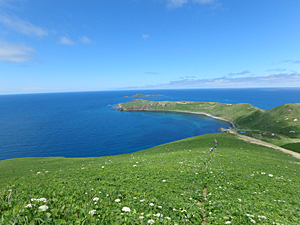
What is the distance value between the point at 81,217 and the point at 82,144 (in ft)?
272

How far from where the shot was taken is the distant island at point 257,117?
61.4 metres

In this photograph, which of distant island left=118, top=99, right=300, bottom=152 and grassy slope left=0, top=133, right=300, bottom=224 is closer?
grassy slope left=0, top=133, right=300, bottom=224

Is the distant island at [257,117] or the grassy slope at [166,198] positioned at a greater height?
the grassy slope at [166,198]

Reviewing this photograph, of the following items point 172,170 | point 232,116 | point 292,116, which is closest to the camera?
point 172,170

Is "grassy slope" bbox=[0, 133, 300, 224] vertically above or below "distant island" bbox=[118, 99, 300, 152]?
above

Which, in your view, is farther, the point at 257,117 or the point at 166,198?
the point at 257,117

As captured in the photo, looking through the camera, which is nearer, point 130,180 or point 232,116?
point 130,180

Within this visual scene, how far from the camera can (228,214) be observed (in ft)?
22.3

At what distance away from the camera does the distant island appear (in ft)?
201

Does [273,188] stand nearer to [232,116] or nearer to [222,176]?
[222,176]

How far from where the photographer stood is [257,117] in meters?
99.4

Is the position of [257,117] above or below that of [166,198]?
below

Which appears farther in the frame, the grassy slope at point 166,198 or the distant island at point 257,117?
the distant island at point 257,117

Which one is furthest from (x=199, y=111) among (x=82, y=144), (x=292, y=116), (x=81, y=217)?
(x=81, y=217)
